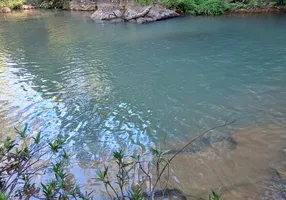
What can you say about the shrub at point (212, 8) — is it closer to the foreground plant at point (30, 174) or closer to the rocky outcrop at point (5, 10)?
the rocky outcrop at point (5, 10)

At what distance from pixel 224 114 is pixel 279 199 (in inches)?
110

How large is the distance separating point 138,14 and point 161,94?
12.9 metres

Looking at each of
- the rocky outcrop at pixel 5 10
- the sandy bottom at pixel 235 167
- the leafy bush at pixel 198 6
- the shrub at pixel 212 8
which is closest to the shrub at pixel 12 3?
the rocky outcrop at pixel 5 10

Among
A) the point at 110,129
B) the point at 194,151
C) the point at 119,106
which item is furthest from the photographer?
the point at 119,106

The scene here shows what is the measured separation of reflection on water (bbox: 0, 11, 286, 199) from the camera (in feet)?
16.5

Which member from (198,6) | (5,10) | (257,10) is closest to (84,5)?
(5,10)

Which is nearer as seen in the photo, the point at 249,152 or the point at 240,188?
the point at 240,188

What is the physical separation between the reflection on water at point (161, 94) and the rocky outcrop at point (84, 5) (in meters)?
11.5

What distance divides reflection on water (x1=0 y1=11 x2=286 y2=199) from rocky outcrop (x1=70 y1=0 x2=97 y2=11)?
1150 centimetres

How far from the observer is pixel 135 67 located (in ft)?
33.1

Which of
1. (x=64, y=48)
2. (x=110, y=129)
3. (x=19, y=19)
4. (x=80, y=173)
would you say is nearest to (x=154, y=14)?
(x=64, y=48)

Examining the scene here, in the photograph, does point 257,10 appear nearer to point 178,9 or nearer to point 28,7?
point 178,9

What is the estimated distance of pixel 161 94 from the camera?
779cm

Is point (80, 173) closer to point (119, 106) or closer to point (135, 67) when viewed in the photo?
point (119, 106)
